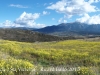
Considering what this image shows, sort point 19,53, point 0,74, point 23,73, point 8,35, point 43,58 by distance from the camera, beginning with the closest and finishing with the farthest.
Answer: point 0,74 < point 23,73 < point 43,58 < point 19,53 < point 8,35

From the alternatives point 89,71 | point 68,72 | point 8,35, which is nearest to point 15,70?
point 68,72

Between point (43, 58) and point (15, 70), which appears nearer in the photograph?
point (15, 70)

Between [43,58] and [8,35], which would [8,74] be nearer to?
[43,58]

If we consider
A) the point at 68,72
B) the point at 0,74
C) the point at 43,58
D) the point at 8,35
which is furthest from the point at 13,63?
the point at 8,35

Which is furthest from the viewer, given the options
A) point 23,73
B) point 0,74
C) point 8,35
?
point 8,35

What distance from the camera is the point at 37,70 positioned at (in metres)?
12.6

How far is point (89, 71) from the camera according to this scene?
39.1 ft

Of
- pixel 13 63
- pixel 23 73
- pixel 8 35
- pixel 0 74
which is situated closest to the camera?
pixel 0 74

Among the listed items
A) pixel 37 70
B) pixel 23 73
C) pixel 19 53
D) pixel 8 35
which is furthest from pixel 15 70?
pixel 8 35

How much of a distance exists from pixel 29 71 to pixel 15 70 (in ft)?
2.18

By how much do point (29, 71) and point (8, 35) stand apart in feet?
547

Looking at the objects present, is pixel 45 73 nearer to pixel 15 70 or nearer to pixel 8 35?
pixel 15 70

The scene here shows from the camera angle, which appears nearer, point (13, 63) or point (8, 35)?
point (13, 63)

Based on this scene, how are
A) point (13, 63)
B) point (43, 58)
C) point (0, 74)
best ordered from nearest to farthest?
point (0, 74) < point (13, 63) < point (43, 58)
